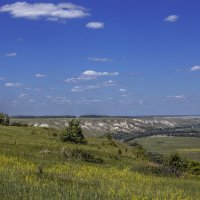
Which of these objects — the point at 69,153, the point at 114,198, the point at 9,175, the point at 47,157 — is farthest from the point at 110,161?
the point at 114,198

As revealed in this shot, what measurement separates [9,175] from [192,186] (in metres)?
11.4

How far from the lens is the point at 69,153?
37469 millimetres

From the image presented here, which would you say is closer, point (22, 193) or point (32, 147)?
point (22, 193)

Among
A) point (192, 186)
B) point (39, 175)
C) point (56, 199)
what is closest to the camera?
point (56, 199)

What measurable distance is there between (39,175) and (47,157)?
14700 mm

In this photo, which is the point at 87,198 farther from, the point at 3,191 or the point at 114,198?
the point at 3,191

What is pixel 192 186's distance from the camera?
2648 cm

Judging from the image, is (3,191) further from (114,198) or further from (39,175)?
(39,175)

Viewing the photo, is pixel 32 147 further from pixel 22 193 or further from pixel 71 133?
pixel 22 193

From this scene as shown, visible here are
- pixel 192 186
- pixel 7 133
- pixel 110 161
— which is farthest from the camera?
pixel 7 133

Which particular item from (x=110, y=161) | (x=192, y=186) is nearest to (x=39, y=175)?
(x=192, y=186)

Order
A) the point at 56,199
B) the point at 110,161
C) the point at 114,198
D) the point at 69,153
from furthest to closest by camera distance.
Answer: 1. the point at 110,161
2. the point at 69,153
3. the point at 114,198
4. the point at 56,199

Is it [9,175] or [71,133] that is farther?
[71,133]

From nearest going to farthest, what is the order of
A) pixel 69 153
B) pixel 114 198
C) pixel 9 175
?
pixel 114 198
pixel 9 175
pixel 69 153
